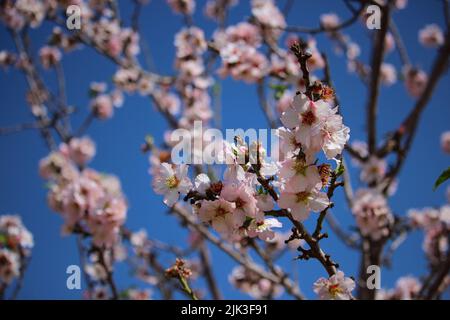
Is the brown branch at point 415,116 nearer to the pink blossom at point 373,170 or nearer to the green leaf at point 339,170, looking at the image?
the pink blossom at point 373,170

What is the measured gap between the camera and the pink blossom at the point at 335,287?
1.72 metres

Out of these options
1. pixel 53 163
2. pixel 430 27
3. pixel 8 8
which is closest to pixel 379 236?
pixel 53 163

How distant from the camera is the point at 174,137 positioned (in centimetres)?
404

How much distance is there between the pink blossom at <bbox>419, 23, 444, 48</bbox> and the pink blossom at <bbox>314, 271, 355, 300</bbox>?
7053mm

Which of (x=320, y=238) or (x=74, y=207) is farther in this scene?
(x=74, y=207)

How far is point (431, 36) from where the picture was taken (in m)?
7.34

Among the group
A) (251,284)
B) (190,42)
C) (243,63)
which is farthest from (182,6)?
(251,284)

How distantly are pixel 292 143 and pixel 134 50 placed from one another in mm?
5499

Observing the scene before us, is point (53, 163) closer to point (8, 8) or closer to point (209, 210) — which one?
point (8, 8)

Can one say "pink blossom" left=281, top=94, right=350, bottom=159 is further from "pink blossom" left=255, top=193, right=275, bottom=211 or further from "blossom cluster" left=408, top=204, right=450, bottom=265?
"blossom cluster" left=408, top=204, right=450, bottom=265

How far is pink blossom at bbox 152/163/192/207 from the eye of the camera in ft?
5.42

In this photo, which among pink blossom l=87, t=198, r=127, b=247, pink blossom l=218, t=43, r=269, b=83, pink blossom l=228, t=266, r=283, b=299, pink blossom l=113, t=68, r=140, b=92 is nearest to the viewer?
pink blossom l=87, t=198, r=127, b=247

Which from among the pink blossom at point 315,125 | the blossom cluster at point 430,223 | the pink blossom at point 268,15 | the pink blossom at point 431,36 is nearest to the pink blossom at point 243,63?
the pink blossom at point 268,15

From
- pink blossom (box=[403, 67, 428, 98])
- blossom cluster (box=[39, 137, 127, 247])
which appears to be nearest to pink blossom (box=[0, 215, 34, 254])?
blossom cluster (box=[39, 137, 127, 247])
